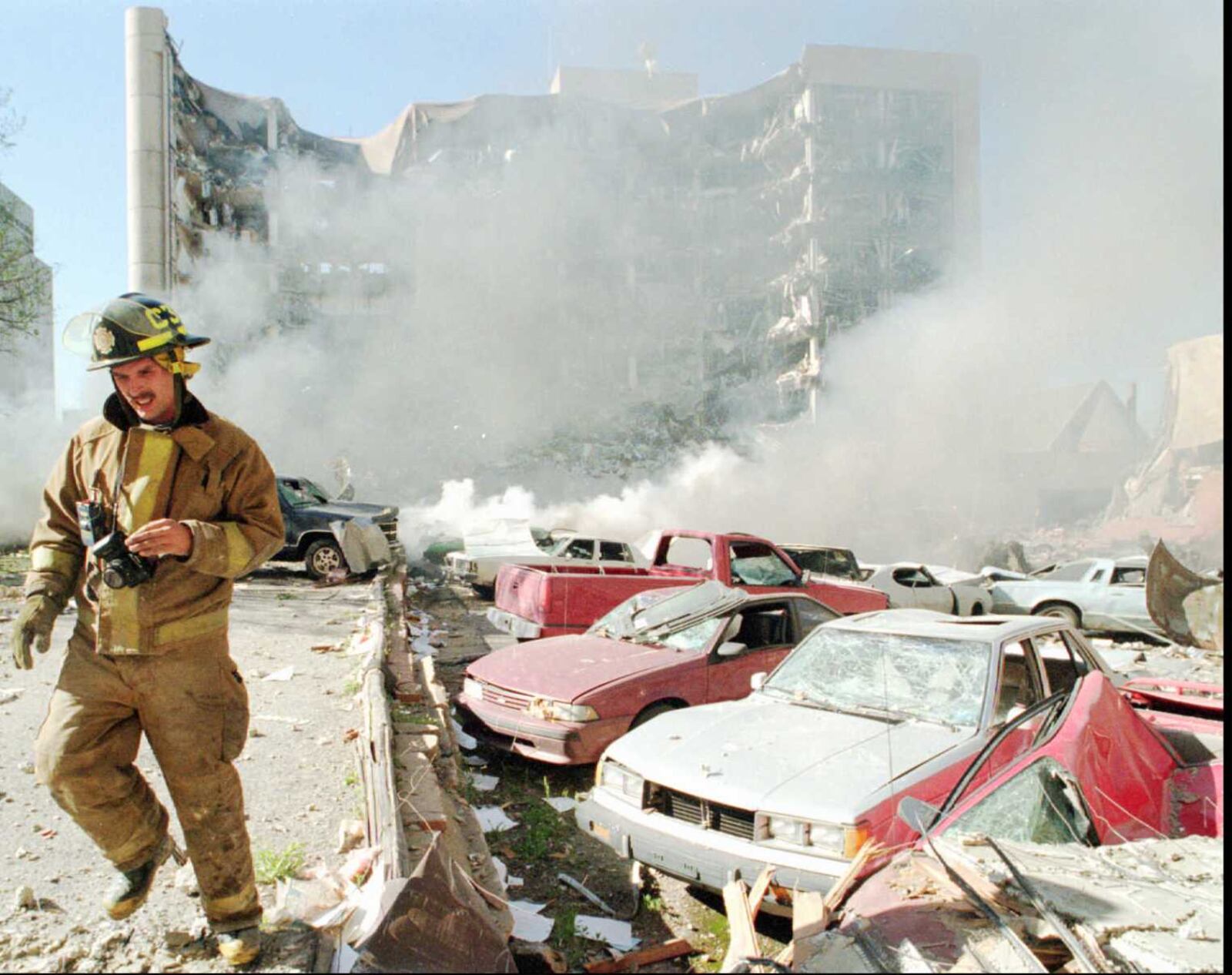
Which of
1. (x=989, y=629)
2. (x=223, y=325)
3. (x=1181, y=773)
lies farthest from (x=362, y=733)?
(x=223, y=325)

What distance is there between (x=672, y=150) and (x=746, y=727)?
39.2 meters

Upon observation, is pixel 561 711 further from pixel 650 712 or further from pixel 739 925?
pixel 739 925

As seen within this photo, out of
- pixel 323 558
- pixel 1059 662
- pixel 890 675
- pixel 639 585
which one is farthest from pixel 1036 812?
pixel 323 558

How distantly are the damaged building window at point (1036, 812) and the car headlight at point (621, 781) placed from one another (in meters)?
1.37

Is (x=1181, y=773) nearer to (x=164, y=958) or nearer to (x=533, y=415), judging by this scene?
(x=164, y=958)

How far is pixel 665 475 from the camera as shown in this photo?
108ft

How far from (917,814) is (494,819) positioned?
99.1 inches

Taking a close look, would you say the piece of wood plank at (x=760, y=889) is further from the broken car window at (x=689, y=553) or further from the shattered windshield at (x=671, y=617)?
the broken car window at (x=689, y=553)

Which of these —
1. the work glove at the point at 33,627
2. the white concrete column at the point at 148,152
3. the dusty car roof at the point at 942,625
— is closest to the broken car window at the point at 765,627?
the dusty car roof at the point at 942,625

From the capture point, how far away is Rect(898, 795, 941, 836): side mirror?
2781mm

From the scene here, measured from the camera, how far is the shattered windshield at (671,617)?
6.16 metres

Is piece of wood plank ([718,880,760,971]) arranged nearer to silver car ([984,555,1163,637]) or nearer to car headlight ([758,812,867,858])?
car headlight ([758,812,867,858])

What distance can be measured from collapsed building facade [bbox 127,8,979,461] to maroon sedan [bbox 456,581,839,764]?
28.2 metres

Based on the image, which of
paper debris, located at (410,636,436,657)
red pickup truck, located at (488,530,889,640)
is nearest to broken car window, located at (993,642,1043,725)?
red pickup truck, located at (488,530,889,640)
